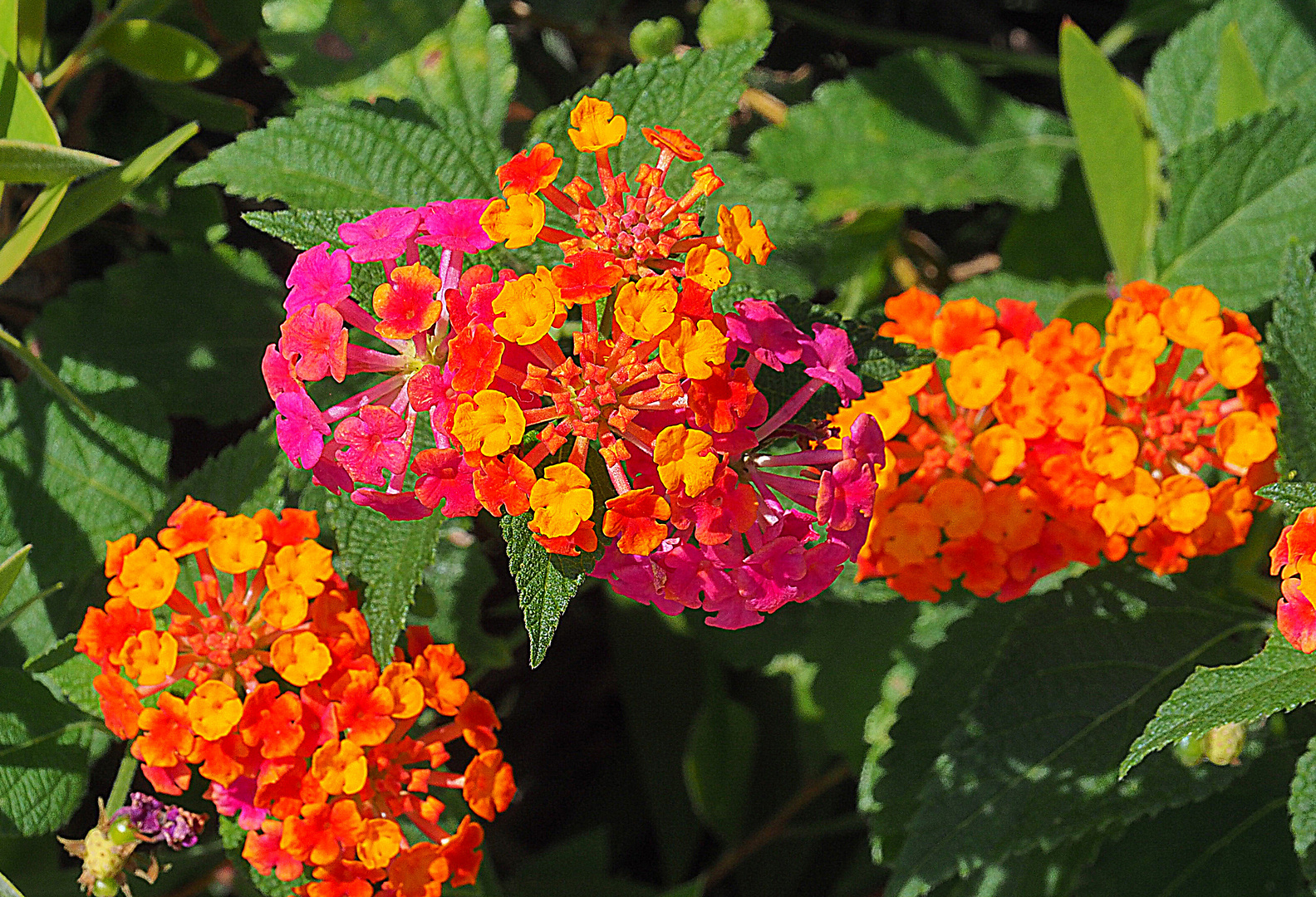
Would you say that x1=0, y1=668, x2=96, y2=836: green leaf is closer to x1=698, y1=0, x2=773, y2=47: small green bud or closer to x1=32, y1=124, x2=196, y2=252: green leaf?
x1=32, y1=124, x2=196, y2=252: green leaf

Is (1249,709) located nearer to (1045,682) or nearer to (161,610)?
(1045,682)

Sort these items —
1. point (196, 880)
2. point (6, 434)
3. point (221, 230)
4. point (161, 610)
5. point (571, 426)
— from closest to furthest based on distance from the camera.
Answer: point (571, 426) → point (161, 610) → point (6, 434) → point (221, 230) → point (196, 880)

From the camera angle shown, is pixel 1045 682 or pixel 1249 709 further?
pixel 1045 682

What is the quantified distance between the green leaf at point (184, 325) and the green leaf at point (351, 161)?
0.49m

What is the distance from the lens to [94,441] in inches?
68.7

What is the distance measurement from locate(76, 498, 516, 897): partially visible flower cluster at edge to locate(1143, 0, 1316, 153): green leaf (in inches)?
63.1

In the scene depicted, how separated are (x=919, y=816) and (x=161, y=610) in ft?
3.31

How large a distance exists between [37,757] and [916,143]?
5.84 ft

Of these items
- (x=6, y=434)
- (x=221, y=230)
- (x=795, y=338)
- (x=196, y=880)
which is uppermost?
(x=795, y=338)

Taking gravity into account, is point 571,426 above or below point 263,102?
above

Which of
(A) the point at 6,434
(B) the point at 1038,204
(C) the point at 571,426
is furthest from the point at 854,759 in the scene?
(A) the point at 6,434

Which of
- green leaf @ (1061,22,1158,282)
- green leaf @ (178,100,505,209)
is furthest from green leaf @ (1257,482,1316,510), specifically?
green leaf @ (178,100,505,209)

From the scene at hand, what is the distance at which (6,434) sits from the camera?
5.70ft

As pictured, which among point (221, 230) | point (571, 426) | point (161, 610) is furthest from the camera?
point (221, 230)
